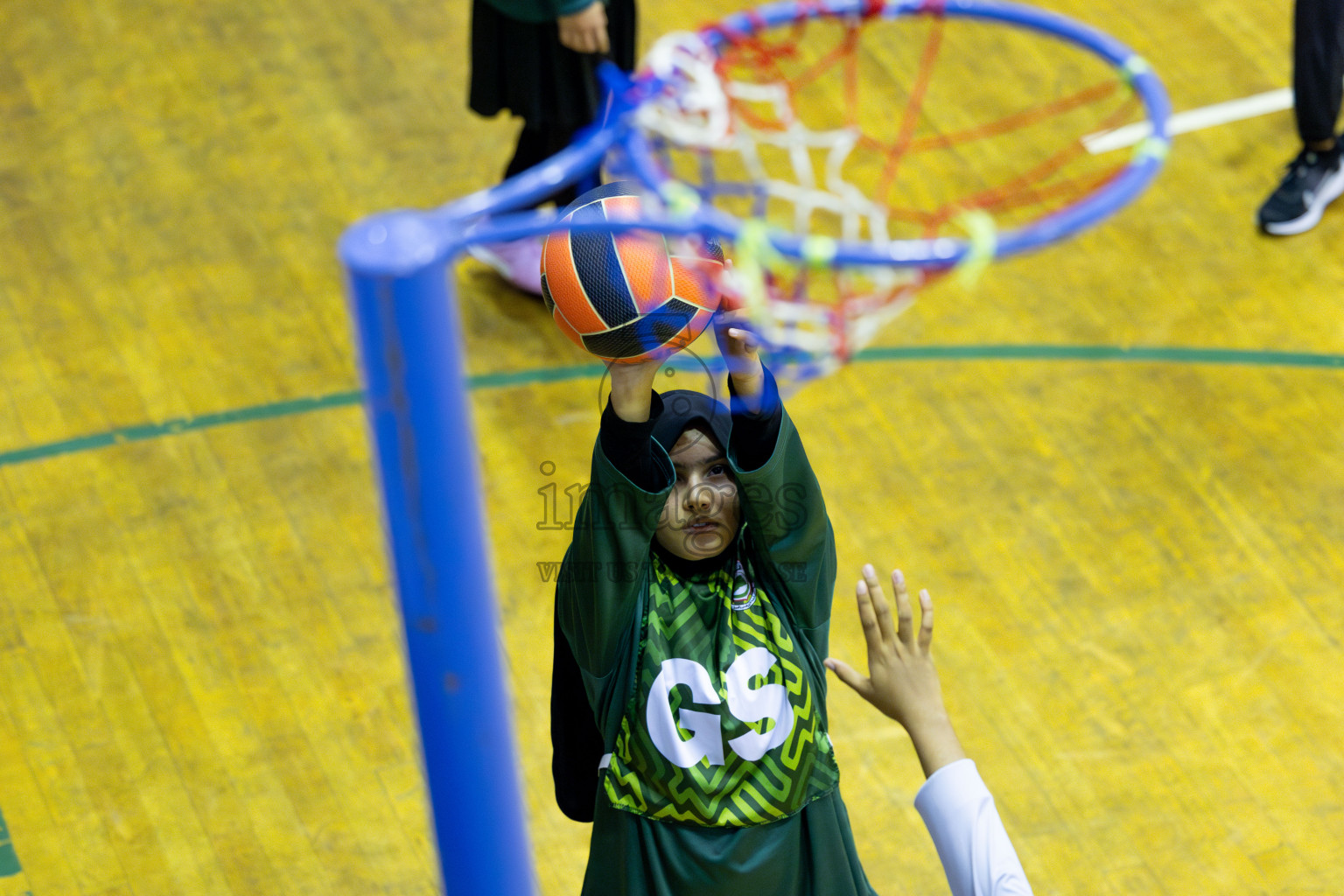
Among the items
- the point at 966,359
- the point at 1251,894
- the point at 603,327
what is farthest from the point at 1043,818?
the point at 603,327

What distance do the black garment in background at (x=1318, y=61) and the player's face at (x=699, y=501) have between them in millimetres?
3150

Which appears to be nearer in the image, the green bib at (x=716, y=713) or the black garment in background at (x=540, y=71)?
the green bib at (x=716, y=713)

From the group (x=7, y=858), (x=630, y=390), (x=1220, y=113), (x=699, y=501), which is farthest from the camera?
(x=1220, y=113)

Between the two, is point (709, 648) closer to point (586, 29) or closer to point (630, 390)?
point (630, 390)

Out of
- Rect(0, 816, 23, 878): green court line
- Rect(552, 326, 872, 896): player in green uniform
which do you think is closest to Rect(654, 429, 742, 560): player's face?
Rect(552, 326, 872, 896): player in green uniform

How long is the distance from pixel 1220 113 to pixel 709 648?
3689 millimetres

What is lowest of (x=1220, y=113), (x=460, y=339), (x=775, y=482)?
(x=1220, y=113)

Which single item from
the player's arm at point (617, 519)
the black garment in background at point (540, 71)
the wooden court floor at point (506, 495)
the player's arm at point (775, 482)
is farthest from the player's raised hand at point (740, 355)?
the black garment in background at point (540, 71)

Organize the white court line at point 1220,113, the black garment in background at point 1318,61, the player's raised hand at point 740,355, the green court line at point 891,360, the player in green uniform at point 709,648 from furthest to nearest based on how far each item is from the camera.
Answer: the white court line at point 1220,113 → the black garment in background at point 1318,61 → the green court line at point 891,360 → the player in green uniform at point 709,648 → the player's raised hand at point 740,355

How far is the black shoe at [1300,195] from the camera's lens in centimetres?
489

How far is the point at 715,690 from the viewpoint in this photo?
2.42 m

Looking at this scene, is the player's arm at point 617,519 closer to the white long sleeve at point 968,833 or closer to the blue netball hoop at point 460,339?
the blue netball hoop at point 460,339

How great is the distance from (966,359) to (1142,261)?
0.72 meters

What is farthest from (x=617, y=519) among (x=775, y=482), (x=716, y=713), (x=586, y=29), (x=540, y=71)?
(x=540, y=71)
